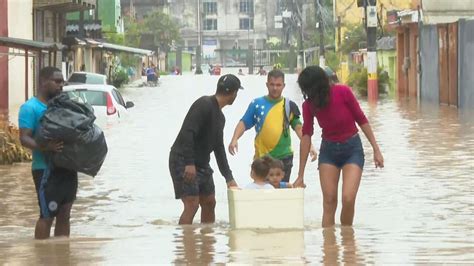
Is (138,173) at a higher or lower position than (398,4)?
lower

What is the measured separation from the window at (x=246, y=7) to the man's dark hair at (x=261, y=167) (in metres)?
179

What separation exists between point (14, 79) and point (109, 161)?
954 inches

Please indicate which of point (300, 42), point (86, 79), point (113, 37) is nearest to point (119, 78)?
point (113, 37)

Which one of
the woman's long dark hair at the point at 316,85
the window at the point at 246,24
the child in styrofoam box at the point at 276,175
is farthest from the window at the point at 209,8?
the woman's long dark hair at the point at 316,85

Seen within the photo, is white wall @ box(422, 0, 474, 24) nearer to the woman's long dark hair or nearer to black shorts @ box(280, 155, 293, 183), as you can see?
black shorts @ box(280, 155, 293, 183)

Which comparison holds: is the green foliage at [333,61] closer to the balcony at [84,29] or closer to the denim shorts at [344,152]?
the balcony at [84,29]

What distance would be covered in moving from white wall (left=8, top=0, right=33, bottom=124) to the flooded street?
1936 cm

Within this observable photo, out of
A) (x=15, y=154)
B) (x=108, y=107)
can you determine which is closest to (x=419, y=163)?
(x=15, y=154)

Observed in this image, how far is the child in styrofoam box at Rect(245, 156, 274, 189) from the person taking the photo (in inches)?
477

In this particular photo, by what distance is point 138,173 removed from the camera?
20141 mm

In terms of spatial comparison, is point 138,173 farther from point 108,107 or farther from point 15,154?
point 108,107

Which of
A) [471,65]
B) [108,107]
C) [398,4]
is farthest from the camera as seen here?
[398,4]

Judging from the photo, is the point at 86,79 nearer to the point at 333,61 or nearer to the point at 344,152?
the point at 344,152

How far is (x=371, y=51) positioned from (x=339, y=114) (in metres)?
38.6
